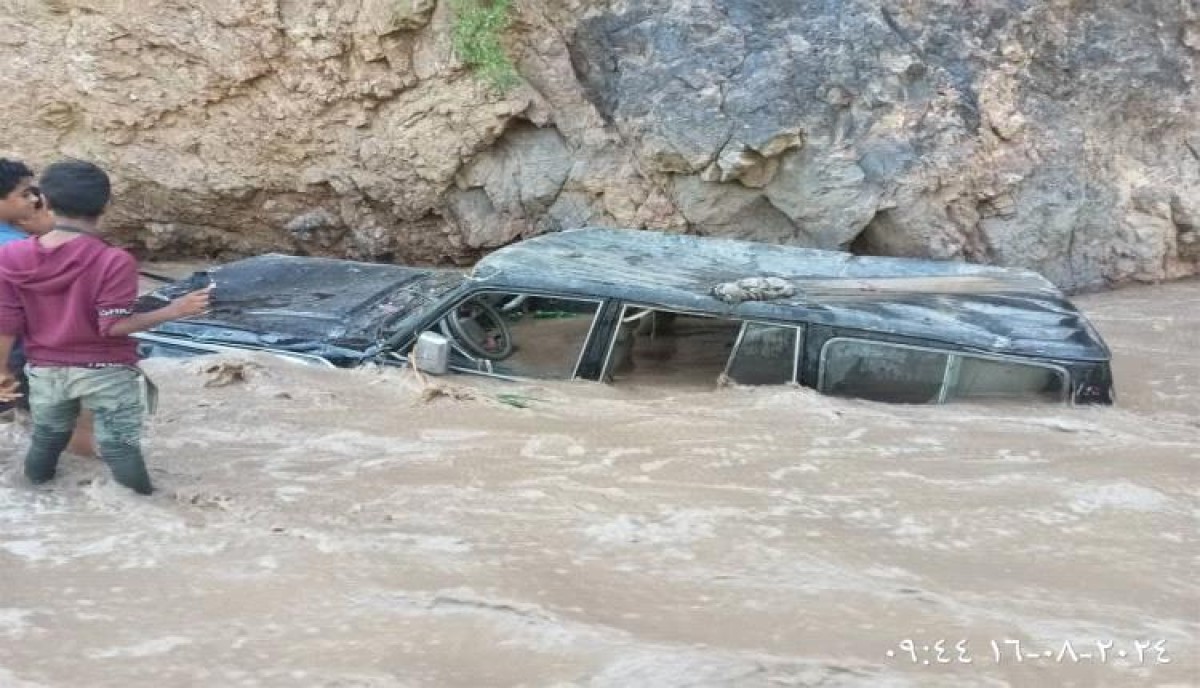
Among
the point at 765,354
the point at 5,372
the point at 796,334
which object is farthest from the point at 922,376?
the point at 5,372

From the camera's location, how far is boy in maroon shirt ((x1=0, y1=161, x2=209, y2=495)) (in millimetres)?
3109

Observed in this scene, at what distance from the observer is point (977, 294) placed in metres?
5.02

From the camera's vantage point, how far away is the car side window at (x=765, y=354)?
4.54 m

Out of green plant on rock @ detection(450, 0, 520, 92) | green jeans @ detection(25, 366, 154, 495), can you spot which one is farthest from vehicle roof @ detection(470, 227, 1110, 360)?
green plant on rock @ detection(450, 0, 520, 92)

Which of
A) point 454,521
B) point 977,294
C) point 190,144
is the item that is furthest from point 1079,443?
point 190,144

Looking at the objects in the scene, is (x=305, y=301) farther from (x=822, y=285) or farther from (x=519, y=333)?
(x=822, y=285)

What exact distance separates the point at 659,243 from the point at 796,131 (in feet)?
7.41

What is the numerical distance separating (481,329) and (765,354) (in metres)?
1.24

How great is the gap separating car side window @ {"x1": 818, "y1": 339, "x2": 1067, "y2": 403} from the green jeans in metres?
2.66

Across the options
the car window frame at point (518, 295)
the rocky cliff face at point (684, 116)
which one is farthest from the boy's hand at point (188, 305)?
the rocky cliff face at point (684, 116)

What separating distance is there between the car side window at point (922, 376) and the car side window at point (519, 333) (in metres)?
1.06

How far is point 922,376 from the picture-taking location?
450cm
